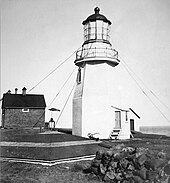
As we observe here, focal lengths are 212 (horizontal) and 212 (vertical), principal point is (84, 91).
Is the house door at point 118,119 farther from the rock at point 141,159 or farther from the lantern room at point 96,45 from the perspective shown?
the rock at point 141,159

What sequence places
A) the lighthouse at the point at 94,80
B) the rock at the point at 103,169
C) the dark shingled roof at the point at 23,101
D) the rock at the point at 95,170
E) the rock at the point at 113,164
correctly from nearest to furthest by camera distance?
the rock at the point at 113,164 < the rock at the point at 103,169 < the rock at the point at 95,170 < the lighthouse at the point at 94,80 < the dark shingled roof at the point at 23,101

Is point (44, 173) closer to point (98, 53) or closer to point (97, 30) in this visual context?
point (98, 53)

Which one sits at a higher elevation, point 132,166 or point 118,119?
point 118,119

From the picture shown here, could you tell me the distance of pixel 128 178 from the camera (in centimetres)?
307

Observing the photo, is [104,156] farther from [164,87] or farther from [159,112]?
[159,112]

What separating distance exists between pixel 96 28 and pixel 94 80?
7.41 ft

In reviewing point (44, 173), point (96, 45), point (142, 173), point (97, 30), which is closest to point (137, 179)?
point (142, 173)

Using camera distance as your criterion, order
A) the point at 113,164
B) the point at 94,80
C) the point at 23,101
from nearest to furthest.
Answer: the point at 113,164
the point at 94,80
the point at 23,101

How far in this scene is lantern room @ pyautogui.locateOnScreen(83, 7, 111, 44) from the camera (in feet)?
29.3

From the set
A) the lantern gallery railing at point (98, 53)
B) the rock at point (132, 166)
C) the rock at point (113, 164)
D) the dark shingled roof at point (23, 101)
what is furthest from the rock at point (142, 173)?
the dark shingled roof at point (23, 101)

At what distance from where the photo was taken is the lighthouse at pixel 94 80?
848 cm

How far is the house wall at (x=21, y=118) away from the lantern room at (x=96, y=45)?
7.70 metres

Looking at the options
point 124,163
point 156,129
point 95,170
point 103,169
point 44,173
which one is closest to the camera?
point 124,163

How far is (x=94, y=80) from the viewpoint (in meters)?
8.77
